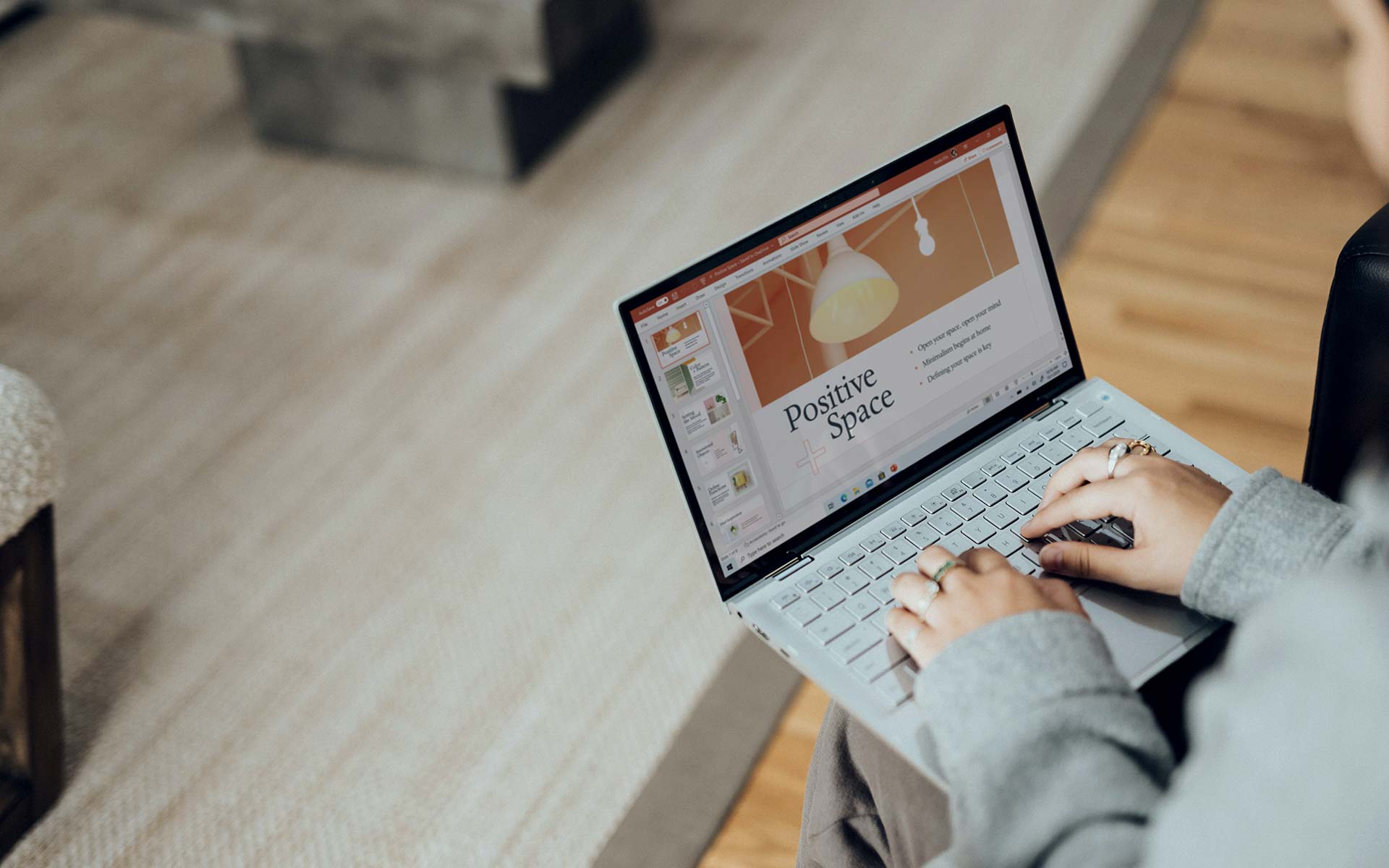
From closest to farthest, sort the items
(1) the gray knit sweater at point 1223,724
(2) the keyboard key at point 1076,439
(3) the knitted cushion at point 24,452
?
(1) the gray knit sweater at point 1223,724 < (2) the keyboard key at point 1076,439 < (3) the knitted cushion at point 24,452

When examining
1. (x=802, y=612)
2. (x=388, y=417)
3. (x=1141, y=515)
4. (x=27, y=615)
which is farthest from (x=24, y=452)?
(x=1141, y=515)

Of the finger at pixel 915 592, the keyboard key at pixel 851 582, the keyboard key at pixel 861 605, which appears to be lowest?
the keyboard key at pixel 861 605

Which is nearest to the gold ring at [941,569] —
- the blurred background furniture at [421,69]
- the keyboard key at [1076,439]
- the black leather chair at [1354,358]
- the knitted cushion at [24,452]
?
the keyboard key at [1076,439]

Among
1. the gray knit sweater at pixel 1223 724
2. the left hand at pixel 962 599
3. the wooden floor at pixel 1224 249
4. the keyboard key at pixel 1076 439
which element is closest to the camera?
the gray knit sweater at pixel 1223 724

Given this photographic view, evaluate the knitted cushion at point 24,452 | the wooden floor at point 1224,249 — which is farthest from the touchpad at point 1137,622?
the knitted cushion at point 24,452

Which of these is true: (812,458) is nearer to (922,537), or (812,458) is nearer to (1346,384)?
(922,537)

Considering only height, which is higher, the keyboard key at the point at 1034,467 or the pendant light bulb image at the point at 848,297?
the pendant light bulb image at the point at 848,297

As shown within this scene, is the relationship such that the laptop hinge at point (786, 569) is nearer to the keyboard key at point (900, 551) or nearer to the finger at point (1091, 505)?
the keyboard key at point (900, 551)

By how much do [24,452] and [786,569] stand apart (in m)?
0.76

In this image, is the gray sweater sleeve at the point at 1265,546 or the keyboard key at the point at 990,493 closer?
the gray sweater sleeve at the point at 1265,546

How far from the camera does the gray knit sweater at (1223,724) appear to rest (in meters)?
0.51

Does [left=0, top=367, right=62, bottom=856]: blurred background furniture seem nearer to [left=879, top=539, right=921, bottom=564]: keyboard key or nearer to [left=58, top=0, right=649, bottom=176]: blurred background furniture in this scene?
[left=879, top=539, right=921, bottom=564]: keyboard key

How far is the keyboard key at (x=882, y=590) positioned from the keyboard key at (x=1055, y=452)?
0.18 metres

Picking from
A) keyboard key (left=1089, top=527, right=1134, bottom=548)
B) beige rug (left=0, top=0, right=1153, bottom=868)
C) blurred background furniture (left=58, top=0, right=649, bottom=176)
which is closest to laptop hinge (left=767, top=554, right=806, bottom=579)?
keyboard key (left=1089, top=527, right=1134, bottom=548)
